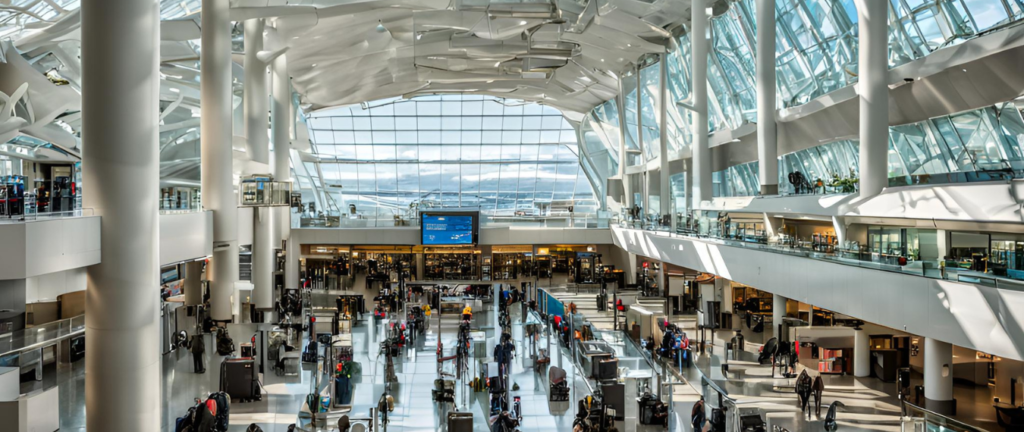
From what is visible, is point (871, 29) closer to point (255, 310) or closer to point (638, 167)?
point (255, 310)

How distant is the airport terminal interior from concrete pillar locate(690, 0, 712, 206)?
122 millimetres

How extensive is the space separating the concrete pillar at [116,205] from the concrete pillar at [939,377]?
44.1ft

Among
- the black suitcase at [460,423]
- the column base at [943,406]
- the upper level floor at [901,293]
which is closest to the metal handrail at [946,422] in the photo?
the upper level floor at [901,293]

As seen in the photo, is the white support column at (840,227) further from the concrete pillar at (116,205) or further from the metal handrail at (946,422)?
the concrete pillar at (116,205)

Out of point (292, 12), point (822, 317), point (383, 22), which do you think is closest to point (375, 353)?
point (292, 12)

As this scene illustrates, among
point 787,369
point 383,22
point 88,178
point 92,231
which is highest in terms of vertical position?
point 383,22

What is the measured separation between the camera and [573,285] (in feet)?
113

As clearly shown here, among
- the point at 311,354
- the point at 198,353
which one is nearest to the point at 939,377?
the point at 311,354

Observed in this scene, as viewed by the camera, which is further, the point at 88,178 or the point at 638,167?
the point at 638,167

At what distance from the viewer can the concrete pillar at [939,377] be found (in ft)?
43.7

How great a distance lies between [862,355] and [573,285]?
1705 centimetres

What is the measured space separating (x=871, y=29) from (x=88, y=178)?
46.3 feet

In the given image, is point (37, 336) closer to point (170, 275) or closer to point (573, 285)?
point (170, 275)

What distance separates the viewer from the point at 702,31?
2489 centimetres
